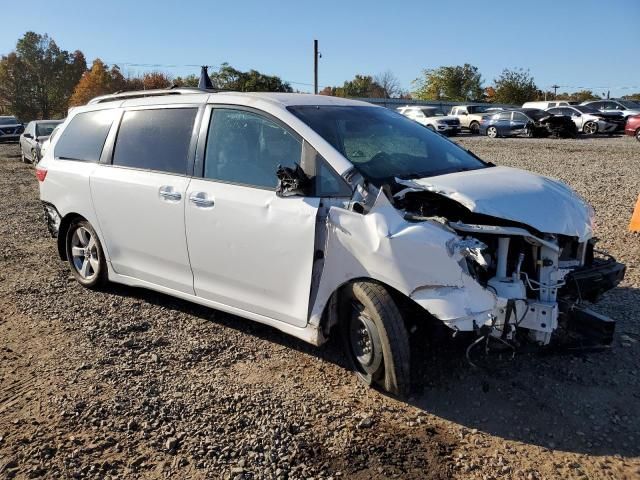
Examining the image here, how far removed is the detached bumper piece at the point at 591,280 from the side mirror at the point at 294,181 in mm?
1754

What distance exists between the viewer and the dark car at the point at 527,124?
2703 centimetres

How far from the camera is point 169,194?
4.39 m

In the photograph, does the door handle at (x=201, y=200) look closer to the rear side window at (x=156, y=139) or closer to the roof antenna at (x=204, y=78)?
the rear side window at (x=156, y=139)

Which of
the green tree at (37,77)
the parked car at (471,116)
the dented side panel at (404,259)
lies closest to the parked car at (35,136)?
the dented side panel at (404,259)

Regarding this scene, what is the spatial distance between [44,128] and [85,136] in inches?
640

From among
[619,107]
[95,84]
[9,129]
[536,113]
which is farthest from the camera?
[95,84]

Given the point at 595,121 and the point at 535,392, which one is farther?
the point at 595,121

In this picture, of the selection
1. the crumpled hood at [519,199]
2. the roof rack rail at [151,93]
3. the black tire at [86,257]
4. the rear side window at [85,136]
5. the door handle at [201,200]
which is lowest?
the black tire at [86,257]

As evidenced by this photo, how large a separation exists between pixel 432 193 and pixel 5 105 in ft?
280

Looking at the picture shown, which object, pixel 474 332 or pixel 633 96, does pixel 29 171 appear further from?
pixel 633 96

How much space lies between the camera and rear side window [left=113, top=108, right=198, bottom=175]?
4488 mm

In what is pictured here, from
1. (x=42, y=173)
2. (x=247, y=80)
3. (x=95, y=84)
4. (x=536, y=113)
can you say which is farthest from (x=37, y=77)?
(x=42, y=173)

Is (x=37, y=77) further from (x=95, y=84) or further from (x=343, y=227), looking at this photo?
(x=343, y=227)

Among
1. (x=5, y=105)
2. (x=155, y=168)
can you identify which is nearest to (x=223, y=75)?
(x=5, y=105)
